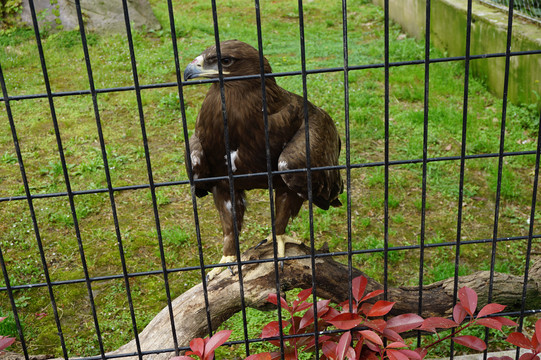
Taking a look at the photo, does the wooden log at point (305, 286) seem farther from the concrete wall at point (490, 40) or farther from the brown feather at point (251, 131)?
the concrete wall at point (490, 40)

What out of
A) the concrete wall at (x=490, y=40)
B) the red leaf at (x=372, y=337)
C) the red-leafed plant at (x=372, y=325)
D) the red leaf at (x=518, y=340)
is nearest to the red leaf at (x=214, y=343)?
the red-leafed plant at (x=372, y=325)

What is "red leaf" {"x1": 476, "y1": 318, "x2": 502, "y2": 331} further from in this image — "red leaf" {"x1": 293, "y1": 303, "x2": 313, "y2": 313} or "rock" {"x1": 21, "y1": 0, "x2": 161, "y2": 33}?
"rock" {"x1": 21, "y1": 0, "x2": 161, "y2": 33}

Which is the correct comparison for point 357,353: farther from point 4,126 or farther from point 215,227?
point 4,126

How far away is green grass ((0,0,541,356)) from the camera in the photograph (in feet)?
12.0

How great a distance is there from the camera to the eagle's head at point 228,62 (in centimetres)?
250

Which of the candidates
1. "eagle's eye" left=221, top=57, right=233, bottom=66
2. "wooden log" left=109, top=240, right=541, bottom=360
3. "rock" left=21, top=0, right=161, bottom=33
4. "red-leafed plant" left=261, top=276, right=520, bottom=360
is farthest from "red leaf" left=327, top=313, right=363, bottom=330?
"rock" left=21, top=0, right=161, bottom=33

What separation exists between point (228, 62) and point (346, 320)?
1.34 metres

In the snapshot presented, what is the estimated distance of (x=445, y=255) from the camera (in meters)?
3.84

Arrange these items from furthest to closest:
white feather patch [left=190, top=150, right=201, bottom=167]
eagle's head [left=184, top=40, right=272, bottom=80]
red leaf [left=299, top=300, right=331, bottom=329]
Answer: white feather patch [left=190, top=150, right=201, bottom=167]
eagle's head [left=184, top=40, right=272, bottom=80]
red leaf [left=299, top=300, right=331, bottom=329]

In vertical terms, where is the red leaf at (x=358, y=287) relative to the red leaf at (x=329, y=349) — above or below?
above

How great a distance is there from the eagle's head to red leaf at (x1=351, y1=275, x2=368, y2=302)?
3.49ft

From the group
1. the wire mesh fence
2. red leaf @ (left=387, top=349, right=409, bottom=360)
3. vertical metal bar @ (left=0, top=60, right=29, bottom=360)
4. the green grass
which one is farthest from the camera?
the wire mesh fence

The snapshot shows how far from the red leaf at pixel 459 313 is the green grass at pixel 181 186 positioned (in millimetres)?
1574

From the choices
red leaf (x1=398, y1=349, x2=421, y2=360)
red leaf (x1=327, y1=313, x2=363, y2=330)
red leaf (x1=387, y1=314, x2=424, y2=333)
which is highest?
red leaf (x1=327, y1=313, x2=363, y2=330)
